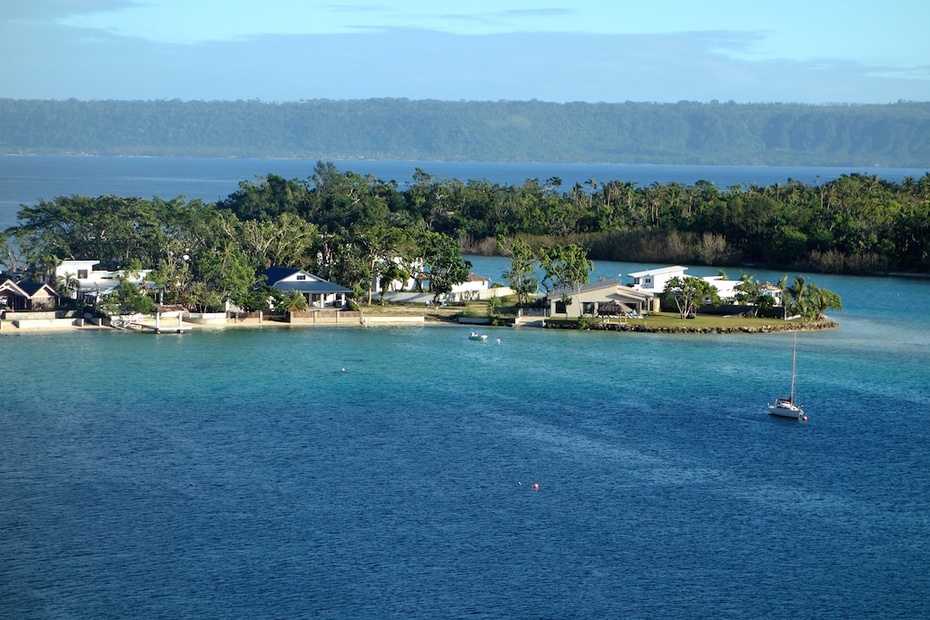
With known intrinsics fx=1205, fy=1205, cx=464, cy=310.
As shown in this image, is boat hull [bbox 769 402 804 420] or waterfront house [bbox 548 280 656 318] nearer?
boat hull [bbox 769 402 804 420]

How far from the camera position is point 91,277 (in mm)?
55219

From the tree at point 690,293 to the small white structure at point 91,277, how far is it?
23.4m

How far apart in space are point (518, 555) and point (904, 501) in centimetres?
965

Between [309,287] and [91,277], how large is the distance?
33.9 ft

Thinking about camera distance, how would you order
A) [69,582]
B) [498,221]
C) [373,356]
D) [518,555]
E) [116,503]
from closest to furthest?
[69,582]
[518,555]
[116,503]
[373,356]
[498,221]

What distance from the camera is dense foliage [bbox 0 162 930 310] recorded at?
55781mm

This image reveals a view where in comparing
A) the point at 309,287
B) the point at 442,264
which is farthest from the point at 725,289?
the point at 309,287

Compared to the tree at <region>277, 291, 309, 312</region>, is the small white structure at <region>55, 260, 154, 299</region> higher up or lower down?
higher up

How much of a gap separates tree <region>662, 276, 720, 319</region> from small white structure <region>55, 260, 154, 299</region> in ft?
76.7

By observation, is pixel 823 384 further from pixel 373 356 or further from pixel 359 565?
pixel 359 565

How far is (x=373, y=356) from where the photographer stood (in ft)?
145

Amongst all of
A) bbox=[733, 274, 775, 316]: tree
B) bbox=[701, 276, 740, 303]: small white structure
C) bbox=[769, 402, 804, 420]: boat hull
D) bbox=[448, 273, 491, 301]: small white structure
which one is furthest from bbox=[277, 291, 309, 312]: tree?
bbox=[769, 402, 804, 420]: boat hull

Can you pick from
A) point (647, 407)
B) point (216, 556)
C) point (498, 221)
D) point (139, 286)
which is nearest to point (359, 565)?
point (216, 556)

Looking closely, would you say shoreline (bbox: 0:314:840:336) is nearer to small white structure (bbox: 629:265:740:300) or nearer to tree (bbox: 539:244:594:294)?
tree (bbox: 539:244:594:294)
